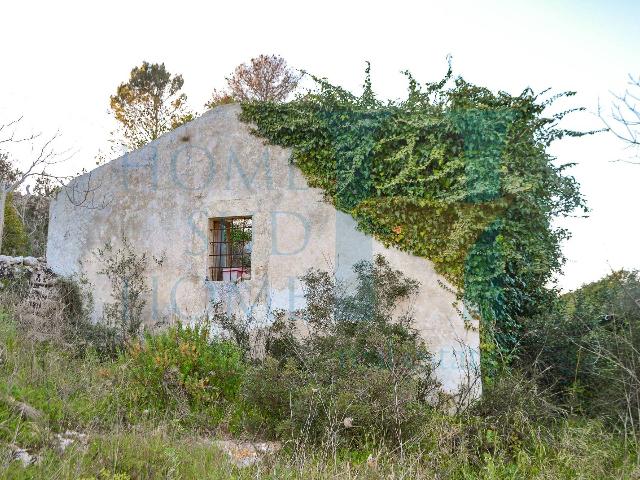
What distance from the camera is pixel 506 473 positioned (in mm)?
5062

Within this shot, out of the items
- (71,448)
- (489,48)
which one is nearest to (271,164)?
(489,48)

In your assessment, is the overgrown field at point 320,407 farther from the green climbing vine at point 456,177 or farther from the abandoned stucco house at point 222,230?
the green climbing vine at point 456,177

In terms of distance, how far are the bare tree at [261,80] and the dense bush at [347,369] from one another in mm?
15700

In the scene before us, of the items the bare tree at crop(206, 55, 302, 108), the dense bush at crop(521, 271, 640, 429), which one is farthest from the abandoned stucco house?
the bare tree at crop(206, 55, 302, 108)

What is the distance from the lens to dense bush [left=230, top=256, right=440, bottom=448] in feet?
17.1

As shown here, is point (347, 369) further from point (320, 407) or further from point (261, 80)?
point (261, 80)

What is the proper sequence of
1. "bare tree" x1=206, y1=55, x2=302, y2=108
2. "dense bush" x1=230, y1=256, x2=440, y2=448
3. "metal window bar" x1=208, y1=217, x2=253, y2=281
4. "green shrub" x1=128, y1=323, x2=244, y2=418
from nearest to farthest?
1. "dense bush" x1=230, y1=256, x2=440, y2=448
2. "green shrub" x1=128, y1=323, x2=244, y2=418
3. "metal window bar" x1=208, y1=217, x2=253, y2=281
4. "bare tree" x1=206, y1=55, x2=302, y2=108

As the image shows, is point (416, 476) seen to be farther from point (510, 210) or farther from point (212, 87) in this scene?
point (212, 87)

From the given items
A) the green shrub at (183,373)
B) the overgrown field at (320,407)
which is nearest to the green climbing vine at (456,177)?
the overgrown field at (320,407)

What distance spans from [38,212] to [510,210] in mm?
18140

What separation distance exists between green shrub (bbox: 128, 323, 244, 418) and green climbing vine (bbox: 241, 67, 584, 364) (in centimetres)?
303

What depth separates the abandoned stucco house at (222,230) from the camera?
8203 millimetres

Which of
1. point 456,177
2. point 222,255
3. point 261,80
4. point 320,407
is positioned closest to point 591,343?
point 456,177

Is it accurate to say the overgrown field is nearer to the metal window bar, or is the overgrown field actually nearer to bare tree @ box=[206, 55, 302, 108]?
the metal window bar
